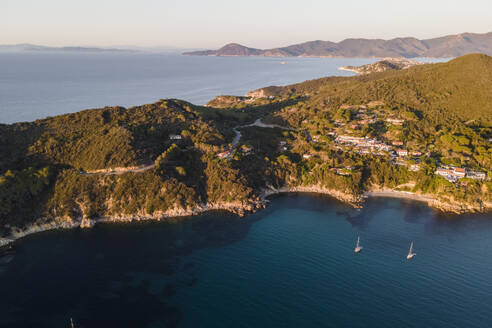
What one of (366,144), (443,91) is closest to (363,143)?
(366,144)

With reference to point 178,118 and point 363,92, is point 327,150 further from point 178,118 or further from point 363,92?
point 363,92

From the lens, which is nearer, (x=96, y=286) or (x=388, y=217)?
(x=96, y=286)

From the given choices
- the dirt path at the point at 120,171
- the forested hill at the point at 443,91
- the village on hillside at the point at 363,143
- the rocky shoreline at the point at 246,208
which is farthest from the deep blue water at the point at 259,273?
the forested hill at the point at 443,91

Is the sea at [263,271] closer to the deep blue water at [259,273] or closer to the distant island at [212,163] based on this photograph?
the deep blue water at [259,273]

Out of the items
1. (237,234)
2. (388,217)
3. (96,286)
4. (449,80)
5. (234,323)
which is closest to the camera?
(234,323)

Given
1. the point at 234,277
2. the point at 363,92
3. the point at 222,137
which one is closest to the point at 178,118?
the point at 222,137
